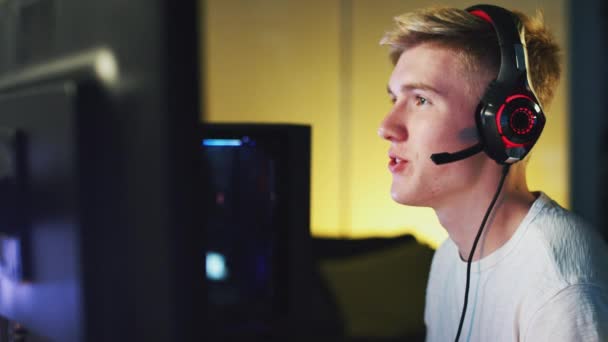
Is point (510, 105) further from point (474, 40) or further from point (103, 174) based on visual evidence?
point (103, 174)

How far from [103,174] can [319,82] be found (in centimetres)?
291

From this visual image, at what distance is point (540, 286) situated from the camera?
781 millimetres

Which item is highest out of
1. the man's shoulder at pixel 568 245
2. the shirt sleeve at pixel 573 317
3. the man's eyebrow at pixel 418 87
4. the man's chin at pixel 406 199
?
the man's eyebrow at pixel 418 87

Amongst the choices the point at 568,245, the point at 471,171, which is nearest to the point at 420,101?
the point at 471,171

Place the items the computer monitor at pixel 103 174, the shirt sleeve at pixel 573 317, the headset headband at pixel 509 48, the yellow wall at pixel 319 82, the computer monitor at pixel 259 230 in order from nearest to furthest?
the computer monitor at pixel 103 174 < the shirt sleeve at pixel 573 317 < the headset headband at pixel 509 48 < the computer monitor at pixel 259 230 < the yellow wall at pixel 319 82

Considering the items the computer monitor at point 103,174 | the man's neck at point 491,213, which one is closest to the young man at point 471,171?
the man's neck at point 491,213

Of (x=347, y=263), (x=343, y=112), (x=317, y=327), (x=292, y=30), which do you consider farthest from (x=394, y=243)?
(x=292, y=30)

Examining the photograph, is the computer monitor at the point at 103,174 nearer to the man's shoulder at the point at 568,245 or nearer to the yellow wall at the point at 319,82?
the man's shoulder at the point at 568,245

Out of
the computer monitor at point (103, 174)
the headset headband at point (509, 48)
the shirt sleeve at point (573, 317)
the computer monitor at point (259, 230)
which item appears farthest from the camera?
the computer monitor at point (259, 230)

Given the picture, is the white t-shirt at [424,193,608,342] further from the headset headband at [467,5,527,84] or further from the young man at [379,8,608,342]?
the headset headband at [467,5,527,84]

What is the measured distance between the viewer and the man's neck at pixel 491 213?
2.89ft

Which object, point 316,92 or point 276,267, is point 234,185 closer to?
point 276,267

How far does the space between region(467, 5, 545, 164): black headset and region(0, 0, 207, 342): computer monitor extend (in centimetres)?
51

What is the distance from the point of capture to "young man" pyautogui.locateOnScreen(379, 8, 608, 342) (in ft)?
2.73
